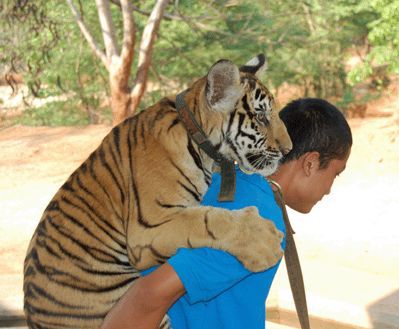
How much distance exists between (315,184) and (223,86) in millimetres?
392

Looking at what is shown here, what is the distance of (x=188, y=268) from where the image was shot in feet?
5.58

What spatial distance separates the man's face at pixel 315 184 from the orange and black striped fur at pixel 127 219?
0.39 ft

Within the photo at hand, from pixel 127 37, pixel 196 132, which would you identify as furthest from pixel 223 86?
pixel 127 37

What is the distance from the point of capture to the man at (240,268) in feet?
5.62

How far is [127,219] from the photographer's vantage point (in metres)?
2.14

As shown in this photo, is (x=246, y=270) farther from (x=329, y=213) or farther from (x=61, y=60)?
(x=61, y=60)

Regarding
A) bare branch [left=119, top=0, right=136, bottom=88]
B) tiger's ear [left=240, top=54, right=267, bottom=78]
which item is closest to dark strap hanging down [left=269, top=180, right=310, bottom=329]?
tiger's ear [left=240, top=54, right=267, bottom=78]

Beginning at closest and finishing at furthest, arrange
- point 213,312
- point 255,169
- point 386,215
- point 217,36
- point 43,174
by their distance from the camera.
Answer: point 213,312, point 255,169, point 386,215, point 43,174, point 217,36

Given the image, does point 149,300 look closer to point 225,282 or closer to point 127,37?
point 225,282

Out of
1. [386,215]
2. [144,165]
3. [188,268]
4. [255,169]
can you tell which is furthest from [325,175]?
[386,215]

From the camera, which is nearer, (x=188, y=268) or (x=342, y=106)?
(x=188, y=268)

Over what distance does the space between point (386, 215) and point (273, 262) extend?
6.28 metres

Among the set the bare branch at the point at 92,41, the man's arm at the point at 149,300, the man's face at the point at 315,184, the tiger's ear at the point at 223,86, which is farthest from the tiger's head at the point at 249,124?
the bare branch at the point at 92,41

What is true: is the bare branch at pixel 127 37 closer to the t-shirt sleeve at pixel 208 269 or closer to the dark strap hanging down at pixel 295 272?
the dark strap hanging down at pixel 295 272
